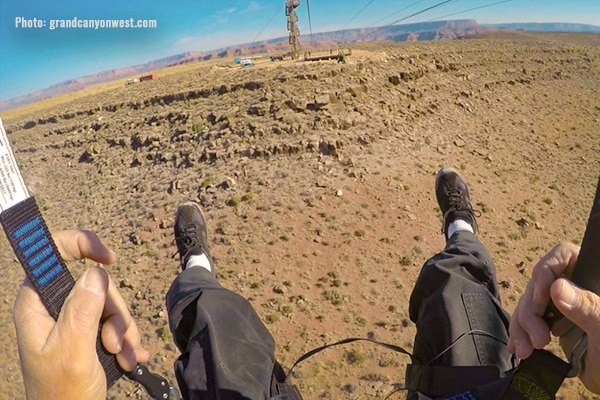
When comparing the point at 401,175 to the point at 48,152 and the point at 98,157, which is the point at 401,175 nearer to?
the point at 98,157

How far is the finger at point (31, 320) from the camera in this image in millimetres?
1340

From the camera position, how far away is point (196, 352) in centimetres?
285

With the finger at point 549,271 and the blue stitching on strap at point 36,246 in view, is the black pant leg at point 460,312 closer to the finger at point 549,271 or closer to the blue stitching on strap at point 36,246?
the finger at point 549,271

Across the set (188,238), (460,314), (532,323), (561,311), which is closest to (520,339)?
(532,323)

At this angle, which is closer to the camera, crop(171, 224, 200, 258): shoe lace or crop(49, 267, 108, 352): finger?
crop(49, 267, 108, 352): finger

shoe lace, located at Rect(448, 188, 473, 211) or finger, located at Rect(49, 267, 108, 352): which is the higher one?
finger, located at Rect(49, 267, 108, 352)

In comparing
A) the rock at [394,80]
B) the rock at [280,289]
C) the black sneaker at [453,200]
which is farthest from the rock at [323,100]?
the rock at [280,289]

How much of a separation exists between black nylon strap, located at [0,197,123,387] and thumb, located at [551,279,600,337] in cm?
173

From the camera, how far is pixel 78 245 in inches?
65.4

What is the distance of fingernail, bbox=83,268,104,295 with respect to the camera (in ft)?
4.61

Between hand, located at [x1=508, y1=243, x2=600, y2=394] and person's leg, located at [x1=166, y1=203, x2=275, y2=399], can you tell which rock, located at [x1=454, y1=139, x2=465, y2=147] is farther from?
hand, located at [x1=508, y1=243, x2=600, y2=394]

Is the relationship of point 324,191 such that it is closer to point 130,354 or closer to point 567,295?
point 130,354

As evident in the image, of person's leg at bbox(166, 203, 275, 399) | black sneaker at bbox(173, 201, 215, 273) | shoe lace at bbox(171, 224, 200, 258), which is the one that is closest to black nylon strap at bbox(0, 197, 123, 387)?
person's leg at bbox(166, 203, 275, 399)

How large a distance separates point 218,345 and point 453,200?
351cm
